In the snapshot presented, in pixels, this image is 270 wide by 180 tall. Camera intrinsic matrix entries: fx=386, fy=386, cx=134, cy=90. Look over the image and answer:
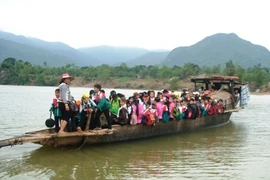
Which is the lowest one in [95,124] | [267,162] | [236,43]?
[267,162]

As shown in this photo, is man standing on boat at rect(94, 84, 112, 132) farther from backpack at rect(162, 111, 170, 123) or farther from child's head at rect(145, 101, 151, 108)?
backpack at rect(162, 111, 170, 123)

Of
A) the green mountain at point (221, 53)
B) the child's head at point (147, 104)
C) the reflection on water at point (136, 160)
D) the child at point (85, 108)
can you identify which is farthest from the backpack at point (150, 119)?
the green mountain at point (221, 53)

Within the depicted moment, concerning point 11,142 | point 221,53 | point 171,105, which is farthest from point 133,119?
point 221,53

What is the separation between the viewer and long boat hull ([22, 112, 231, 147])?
890 cm

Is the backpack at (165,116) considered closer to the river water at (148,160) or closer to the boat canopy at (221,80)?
the river water at (148,160)

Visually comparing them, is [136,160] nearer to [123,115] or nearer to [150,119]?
[123,115]

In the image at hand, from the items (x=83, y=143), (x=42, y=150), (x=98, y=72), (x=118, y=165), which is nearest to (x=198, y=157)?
(x=118, y=165)

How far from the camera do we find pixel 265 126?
16.6 m

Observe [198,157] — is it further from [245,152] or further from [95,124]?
[95,124]

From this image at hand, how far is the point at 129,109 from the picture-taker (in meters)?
10.8

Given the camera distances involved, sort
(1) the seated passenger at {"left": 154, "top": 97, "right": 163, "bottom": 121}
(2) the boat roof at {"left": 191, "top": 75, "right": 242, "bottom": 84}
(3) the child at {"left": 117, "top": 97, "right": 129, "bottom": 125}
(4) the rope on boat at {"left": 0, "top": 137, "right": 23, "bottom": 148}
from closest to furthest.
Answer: (4) the rope on boat at {"left": 0, "top": 137, "right": 23, "bottom": 148} < (3) the child at {"left": 117, "top": 97, "right": 129, "bottom": 125} < (1) the seated passenger at {"left": 154, "top": 97, "right": 163, "bottom": 121} < (2) the boat roof at {"left": 191, "top": 75, "right": 242, "bottom": 84}

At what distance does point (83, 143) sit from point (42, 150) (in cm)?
105

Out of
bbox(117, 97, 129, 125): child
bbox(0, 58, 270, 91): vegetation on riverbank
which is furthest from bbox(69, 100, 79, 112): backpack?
bbox(0, 58, 270, 91): vegetation on riverbank

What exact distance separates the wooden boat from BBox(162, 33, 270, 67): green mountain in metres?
152
